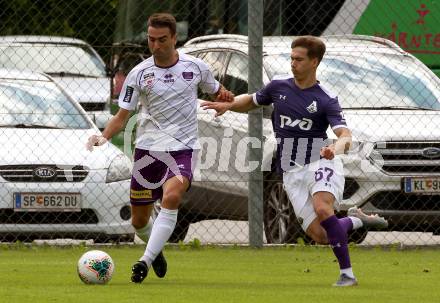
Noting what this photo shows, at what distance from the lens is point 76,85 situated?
71.3 ft

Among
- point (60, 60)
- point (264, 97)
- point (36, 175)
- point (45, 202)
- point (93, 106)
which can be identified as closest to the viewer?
point (264, 97)

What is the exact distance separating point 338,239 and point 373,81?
4.77 meters

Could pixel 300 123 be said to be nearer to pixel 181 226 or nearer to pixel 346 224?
pixel 346 224

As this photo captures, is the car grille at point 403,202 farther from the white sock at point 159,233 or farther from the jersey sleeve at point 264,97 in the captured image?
the white sock at point 159,233

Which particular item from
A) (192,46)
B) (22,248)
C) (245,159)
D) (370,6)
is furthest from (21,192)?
(370,6)

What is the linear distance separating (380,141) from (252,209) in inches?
52.9

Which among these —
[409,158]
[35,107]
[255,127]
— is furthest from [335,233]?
[35,107]

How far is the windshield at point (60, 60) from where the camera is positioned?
21.6 m

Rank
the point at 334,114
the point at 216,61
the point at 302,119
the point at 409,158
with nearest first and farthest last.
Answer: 1. the point at 334,114
2. the point at 302,119
3. the point at 409,158
4. the point at 216,61

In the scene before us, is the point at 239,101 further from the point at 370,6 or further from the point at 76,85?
the point at 76,85

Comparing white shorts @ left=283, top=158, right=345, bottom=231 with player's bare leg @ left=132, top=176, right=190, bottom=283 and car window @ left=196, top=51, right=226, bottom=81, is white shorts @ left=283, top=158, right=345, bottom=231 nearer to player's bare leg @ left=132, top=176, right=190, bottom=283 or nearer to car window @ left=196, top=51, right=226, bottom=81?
player's bare leg @ left=132, top=176, right=190, bottom=283

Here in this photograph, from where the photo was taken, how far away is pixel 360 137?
14.7m

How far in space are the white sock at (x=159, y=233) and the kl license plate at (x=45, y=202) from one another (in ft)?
10.2

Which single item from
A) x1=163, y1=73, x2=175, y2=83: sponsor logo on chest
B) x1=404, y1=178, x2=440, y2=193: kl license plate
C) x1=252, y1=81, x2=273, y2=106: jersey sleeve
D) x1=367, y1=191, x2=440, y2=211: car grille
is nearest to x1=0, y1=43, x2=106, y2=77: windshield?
x1=367, y1=191, x2=440, y2=211: car grille
